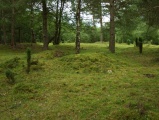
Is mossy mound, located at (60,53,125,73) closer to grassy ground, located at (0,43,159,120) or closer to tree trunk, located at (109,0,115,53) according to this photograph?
grassy ground, located at (0,43,159,120)

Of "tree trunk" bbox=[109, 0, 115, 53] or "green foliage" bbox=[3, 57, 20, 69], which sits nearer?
"green foliage" bbox=[3, 57, 20, 69]

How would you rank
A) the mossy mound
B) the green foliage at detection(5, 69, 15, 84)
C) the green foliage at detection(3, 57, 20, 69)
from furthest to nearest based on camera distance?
the green foliage at detection(3, 57, 20, 69), the mossy mound, the green foliage at detection(5, 69, 15, 84)

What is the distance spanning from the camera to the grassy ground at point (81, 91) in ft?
22.2

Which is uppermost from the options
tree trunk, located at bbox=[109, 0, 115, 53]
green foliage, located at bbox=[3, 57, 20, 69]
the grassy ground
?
tree trunk, located at bbox=[109, 0, 115, 53]

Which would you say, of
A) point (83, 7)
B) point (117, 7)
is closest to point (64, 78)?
point (83, 7)

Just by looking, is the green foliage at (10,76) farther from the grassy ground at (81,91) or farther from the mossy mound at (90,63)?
the mossy mound at (90,63)

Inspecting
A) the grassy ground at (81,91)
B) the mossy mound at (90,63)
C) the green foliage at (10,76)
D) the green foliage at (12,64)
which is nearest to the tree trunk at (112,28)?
the mossy mound at (90,63)

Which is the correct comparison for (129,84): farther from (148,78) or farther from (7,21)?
(7,21)

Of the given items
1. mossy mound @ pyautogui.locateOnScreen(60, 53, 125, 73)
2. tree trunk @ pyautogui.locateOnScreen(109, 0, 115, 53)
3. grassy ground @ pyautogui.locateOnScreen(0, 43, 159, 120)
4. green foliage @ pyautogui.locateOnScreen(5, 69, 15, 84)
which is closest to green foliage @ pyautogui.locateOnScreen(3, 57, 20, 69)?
grassy ground @ pyautogui.locateOnScreen(0, 43, 159, 120)

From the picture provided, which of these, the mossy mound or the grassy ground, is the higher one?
the mossy mound

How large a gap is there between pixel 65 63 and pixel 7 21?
1257 centimetres

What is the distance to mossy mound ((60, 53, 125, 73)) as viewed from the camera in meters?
11.5

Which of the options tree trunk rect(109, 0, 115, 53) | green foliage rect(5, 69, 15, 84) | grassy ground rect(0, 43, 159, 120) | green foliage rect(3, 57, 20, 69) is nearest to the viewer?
grassy ground rect(0, 43, 159, 120)

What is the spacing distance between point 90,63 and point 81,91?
364 centimetres
